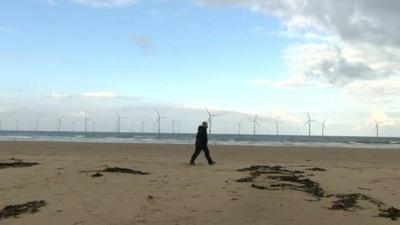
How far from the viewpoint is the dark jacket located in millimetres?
22469

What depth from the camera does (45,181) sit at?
46.3 feet

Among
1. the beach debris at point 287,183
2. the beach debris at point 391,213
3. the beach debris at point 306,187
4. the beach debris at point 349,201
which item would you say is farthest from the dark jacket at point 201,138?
the beach debris at point 391,213

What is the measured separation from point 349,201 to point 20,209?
23.2ft

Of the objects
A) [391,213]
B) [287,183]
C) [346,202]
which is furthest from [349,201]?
[287,183]

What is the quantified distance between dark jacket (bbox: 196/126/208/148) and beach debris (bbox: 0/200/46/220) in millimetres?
12141

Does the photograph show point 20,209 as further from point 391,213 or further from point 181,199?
point 391,213

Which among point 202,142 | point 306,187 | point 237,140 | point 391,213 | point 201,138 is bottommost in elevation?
point 391,213

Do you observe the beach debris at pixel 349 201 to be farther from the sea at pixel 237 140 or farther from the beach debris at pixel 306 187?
the sea at pixel 237 140

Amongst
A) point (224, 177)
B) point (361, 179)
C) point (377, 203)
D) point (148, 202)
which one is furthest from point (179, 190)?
point (361, 179)

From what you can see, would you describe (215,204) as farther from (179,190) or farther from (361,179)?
(361,179)

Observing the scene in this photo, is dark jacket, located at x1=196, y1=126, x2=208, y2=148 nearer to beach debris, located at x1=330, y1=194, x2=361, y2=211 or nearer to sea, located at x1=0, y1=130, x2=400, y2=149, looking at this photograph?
beach debris, located at x1=330, y1=194, x2=361, y2=211

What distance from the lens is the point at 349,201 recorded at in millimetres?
11352

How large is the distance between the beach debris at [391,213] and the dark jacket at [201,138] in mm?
12601

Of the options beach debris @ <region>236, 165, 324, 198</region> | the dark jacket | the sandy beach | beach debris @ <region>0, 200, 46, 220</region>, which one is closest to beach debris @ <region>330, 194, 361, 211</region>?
the sandy beach
